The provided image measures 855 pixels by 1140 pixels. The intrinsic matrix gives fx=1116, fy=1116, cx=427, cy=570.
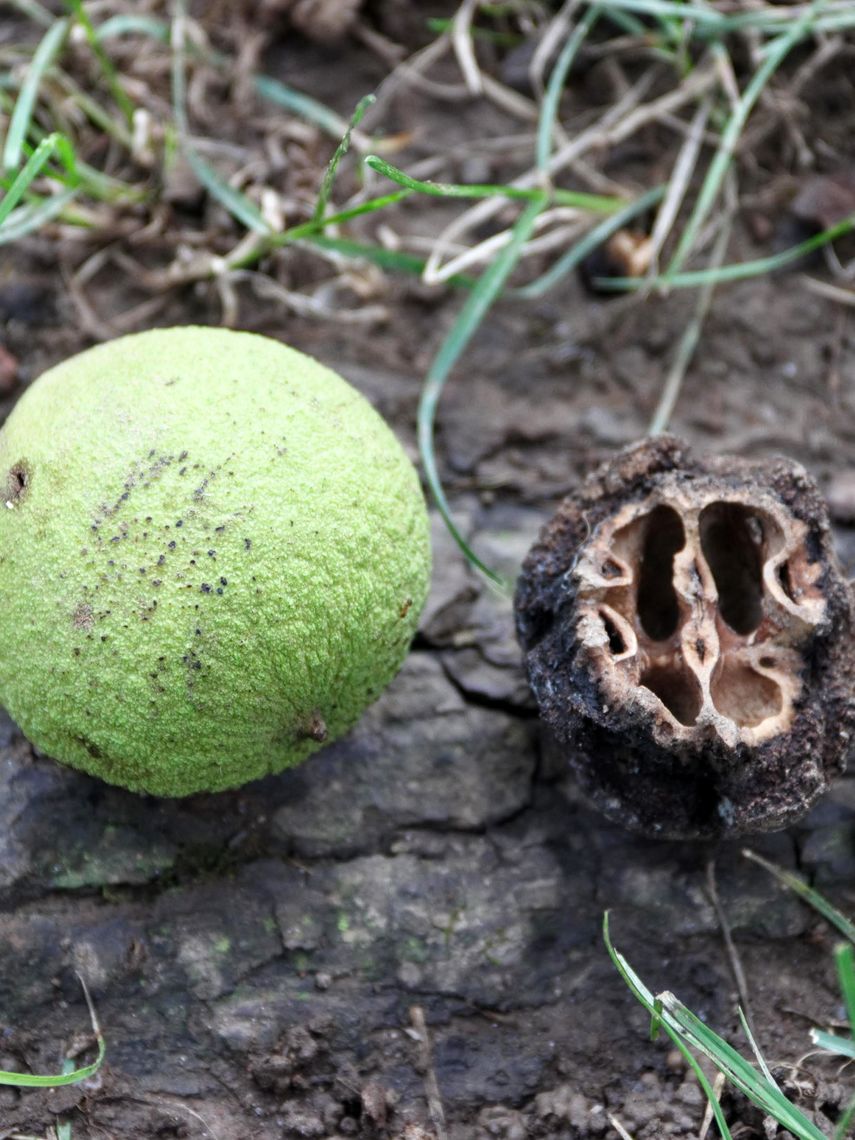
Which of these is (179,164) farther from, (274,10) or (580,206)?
(580,206)

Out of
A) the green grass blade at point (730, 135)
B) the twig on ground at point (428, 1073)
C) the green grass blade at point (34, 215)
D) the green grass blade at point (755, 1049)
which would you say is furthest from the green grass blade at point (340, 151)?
the green grass blade at point (755, 1049)

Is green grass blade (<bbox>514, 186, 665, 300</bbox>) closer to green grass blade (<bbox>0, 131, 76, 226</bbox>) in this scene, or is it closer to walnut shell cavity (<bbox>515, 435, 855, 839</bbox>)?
walnut shell cavity (<bbox>515, 435, 855, 839</bbox>)

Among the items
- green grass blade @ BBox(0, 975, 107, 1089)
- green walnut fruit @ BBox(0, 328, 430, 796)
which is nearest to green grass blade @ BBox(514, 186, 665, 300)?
green walnut fruit @ BBox(0, 328, 430, 796)

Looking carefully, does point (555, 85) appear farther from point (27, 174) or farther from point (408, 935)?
point (408, 935)

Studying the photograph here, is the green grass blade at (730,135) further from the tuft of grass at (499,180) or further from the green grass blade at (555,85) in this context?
the green grass blade at (555,85)

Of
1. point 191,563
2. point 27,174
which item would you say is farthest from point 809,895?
point 27,174
